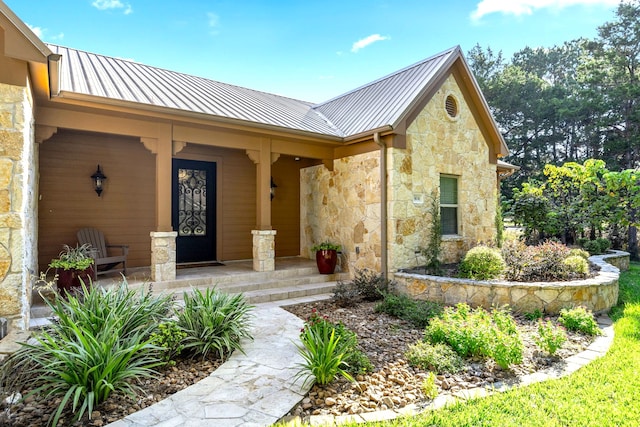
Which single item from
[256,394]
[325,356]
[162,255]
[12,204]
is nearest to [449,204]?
[325,356]

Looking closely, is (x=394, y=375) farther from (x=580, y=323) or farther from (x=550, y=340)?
(x=580, y=323)

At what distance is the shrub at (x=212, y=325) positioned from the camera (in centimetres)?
382

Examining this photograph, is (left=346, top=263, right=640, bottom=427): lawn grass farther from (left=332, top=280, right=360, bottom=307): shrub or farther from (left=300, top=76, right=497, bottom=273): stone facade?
(left=300, top=76, right=497, bottom=273): stone facade

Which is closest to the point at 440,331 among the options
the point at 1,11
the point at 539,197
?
the point at 1,11

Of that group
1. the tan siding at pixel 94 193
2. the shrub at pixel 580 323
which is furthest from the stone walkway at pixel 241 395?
the tan siding at pixel 94 193

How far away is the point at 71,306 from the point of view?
3.50 m

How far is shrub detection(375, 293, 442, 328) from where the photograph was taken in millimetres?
5030

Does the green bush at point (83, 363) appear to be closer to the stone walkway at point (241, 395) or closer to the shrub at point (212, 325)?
the stone walkway at point (241, 395)

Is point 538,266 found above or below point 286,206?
below

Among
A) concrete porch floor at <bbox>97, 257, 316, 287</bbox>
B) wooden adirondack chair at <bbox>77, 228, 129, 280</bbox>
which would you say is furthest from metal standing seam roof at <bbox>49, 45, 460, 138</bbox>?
concrete porch floor at <bbox>97, 257, 316, 287</bbox>

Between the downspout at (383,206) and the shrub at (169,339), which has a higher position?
the downspout at (383,206)

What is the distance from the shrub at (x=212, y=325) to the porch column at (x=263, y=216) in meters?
2.68

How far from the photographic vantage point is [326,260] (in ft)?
25.0

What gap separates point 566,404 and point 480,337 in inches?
38.0
